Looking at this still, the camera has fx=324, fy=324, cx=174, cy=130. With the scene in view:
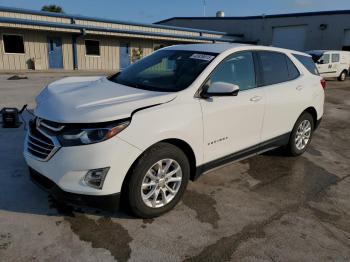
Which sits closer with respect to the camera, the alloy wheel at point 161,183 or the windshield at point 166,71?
the alloy wheel at point 161,183

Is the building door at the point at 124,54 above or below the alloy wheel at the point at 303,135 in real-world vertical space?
above

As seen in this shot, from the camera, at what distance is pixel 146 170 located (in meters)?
3.01

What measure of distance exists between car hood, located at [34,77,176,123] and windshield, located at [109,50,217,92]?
24cm

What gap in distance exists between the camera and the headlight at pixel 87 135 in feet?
9.05

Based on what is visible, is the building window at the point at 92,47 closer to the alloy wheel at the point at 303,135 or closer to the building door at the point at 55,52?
the building door at the point at 55,52

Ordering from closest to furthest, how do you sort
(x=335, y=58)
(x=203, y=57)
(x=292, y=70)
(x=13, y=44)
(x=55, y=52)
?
(x=203, y=57) < (x=292, y=70) < (x=335, y=58) < (x=13, y=44) < (x=55, y=52)

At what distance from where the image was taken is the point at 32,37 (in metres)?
19.8

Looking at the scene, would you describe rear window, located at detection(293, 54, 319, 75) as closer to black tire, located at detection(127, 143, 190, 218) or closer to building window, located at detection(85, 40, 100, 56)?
black tire, located at detection(127, 143, 190, 218)

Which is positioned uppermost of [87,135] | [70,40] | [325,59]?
[70,40]

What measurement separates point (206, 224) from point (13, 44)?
19818 millimetres

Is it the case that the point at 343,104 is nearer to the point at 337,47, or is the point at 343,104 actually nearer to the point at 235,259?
the point at 235,259

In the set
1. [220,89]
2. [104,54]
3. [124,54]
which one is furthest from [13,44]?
[220,89]

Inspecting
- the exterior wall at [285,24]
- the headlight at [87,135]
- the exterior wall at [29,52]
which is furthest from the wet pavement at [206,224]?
the exterior wall at [285,24]

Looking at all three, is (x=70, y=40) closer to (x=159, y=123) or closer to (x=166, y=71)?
(x=166, y=71)
